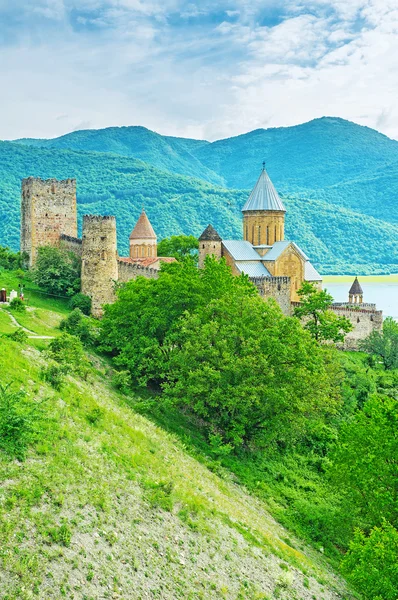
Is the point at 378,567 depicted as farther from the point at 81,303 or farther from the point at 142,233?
the point at 142,233

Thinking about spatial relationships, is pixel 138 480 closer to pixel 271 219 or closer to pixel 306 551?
pixel 306 551

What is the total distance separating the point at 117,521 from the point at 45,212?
2605 centimetres

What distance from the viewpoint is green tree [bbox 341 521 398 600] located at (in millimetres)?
11070

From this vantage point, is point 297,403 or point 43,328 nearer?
point 297,403

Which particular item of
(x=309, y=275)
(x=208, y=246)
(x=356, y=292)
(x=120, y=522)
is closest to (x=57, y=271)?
(x=208, y=246)

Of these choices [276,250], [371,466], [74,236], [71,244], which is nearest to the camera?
[371,466]

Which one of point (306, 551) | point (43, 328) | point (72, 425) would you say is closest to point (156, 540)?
point (72, 425)

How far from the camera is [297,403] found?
18047 millimetres

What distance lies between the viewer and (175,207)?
93375 millimetres

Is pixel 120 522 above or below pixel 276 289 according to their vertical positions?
below

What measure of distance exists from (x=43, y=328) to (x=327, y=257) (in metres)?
92.9

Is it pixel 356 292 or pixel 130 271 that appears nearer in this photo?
pixel 130 271

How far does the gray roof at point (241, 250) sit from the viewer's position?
117 feet

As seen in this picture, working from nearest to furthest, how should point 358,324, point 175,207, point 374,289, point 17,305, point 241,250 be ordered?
point 17,305 < point 358,324 < point 241,250 < point 374,289 < point 175,207
